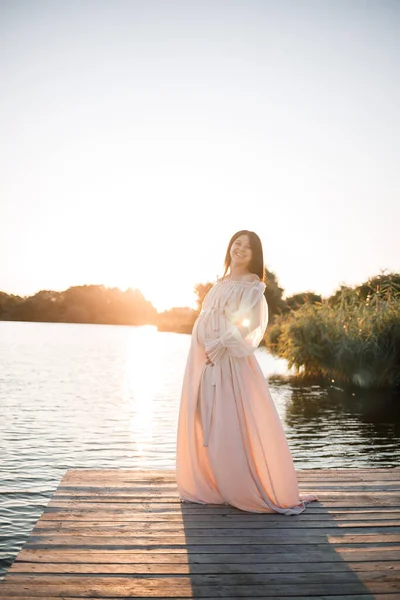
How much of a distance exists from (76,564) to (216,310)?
2.03m

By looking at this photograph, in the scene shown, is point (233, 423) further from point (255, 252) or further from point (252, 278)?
point (255, 252)

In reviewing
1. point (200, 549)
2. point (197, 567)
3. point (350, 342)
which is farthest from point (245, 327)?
point (350, 342)

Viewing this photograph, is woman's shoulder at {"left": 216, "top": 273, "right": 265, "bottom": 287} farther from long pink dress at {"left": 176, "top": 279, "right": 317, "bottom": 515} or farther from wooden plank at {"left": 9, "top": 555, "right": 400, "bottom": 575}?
wooden plank at {"left": 9, "top": 555, "right": 400, "bottom": 575}

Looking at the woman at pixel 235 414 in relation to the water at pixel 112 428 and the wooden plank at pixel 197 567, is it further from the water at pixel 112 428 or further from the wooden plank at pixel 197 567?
the water at pixel 112 428

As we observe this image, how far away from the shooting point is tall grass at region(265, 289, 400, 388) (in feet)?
43.2

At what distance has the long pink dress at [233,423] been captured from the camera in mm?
3893

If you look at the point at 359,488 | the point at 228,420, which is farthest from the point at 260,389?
the point at 359,488

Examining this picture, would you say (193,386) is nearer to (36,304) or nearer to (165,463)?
(165,463)

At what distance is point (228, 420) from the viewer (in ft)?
13.0

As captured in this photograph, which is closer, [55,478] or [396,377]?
[55,478]

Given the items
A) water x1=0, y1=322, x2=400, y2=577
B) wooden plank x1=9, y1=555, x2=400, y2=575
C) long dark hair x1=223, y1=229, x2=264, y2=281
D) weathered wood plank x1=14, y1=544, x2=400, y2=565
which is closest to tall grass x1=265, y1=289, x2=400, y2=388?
water x1=0, y1=322, x2=400, y2=577

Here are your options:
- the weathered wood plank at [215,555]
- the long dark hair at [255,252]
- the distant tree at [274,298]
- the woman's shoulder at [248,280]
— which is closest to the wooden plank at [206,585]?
the weathered wood plank at [215,555]

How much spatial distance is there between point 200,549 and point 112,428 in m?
6.95

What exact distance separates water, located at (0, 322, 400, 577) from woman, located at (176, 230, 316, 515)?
1646 millimetres
